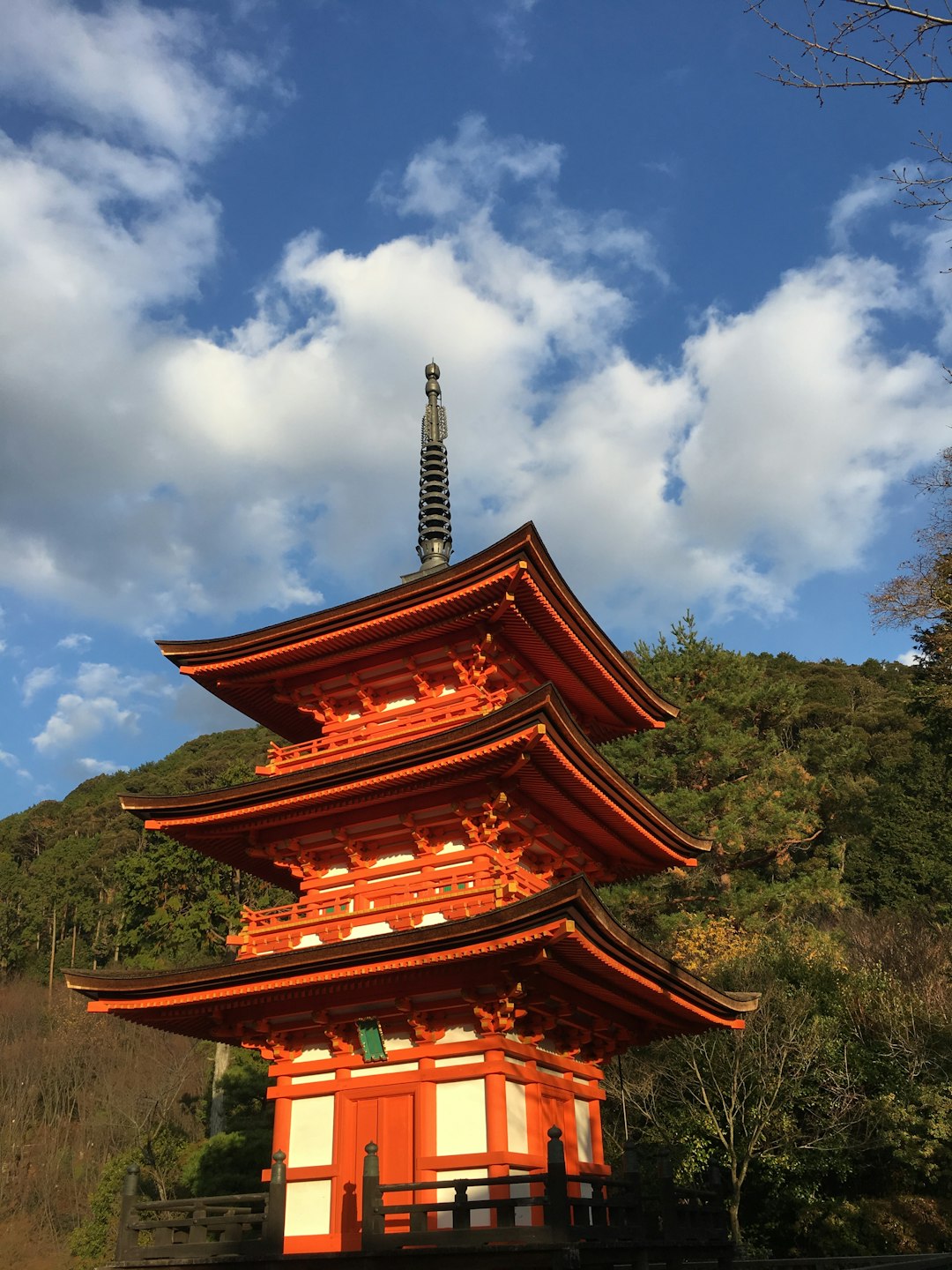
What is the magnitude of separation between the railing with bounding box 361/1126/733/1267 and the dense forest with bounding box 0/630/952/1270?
9.38m

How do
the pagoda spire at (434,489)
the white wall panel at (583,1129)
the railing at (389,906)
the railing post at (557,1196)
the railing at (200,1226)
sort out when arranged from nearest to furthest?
Answer: the railing post at (557,1196) → the railing at (200,1226) → the railing at (389,906) → the white wall panel at (583,1129) → the pagoda spire at (434,489)

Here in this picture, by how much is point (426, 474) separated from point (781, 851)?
28123 millimetres

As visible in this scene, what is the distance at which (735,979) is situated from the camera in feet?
91.7

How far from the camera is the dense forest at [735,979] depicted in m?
23.8

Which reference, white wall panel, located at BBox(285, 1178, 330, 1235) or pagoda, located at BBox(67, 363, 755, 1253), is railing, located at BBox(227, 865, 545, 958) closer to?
pagoda, located at BBox(67, 363, 755, 1253)

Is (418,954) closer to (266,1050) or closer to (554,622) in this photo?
(266,1050)

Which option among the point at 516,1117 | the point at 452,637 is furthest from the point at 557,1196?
the point at 452,637

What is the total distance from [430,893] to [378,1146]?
352 cm

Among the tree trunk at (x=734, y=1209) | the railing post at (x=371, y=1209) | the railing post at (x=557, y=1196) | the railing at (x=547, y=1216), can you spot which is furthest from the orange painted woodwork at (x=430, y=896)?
the tree trunk at (x=734, y=1209)

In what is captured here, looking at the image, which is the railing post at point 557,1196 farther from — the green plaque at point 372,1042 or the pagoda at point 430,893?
the green plaque at point 372,1042

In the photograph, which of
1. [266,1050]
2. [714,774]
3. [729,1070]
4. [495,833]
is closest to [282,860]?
[266,1050]

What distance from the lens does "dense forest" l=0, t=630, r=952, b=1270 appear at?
2381 cm

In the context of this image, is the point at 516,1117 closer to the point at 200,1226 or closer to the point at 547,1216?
the point at 547,1216

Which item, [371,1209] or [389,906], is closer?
[371,1209]
